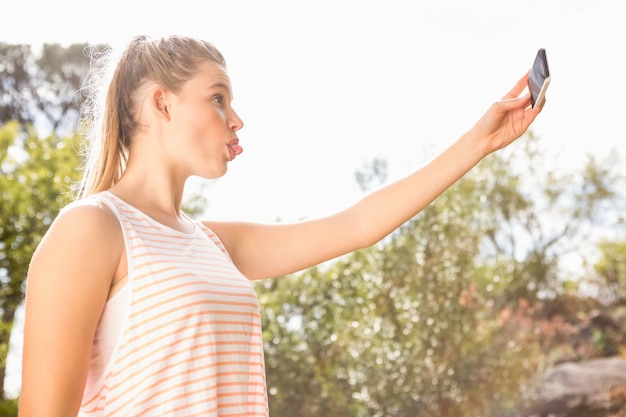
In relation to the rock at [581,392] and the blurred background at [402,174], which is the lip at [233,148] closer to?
the blurred background at [402,174]

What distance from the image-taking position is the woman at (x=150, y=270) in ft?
3.20

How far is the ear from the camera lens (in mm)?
1156

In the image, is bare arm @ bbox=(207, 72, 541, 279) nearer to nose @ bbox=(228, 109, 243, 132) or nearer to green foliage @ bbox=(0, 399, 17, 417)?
nose @ bbox=(228, 109, 243, 132)

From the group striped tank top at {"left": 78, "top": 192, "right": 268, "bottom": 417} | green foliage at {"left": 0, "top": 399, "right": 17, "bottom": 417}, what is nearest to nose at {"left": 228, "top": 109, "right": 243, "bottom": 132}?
striped tank top at {"left": 78, "top": 192, "right": 268, "bottom": 417}

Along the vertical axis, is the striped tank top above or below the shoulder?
below

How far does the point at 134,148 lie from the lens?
118 cm

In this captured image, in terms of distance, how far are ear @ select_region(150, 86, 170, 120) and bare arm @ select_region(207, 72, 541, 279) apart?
24 centimetres

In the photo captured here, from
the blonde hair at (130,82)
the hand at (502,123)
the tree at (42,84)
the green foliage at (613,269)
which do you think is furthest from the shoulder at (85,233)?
the tree at (42,84)

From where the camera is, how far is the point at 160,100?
1160 mm

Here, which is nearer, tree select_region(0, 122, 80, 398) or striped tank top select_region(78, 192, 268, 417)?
striped tank top select_region(78, 192, 268, 417)

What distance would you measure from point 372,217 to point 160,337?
47 cm

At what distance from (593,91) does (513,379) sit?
2.54 m

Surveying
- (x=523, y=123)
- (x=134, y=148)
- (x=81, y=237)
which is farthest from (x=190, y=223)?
(x=523, y=123)

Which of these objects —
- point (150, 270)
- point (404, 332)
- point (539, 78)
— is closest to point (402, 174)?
point (404, 332)
